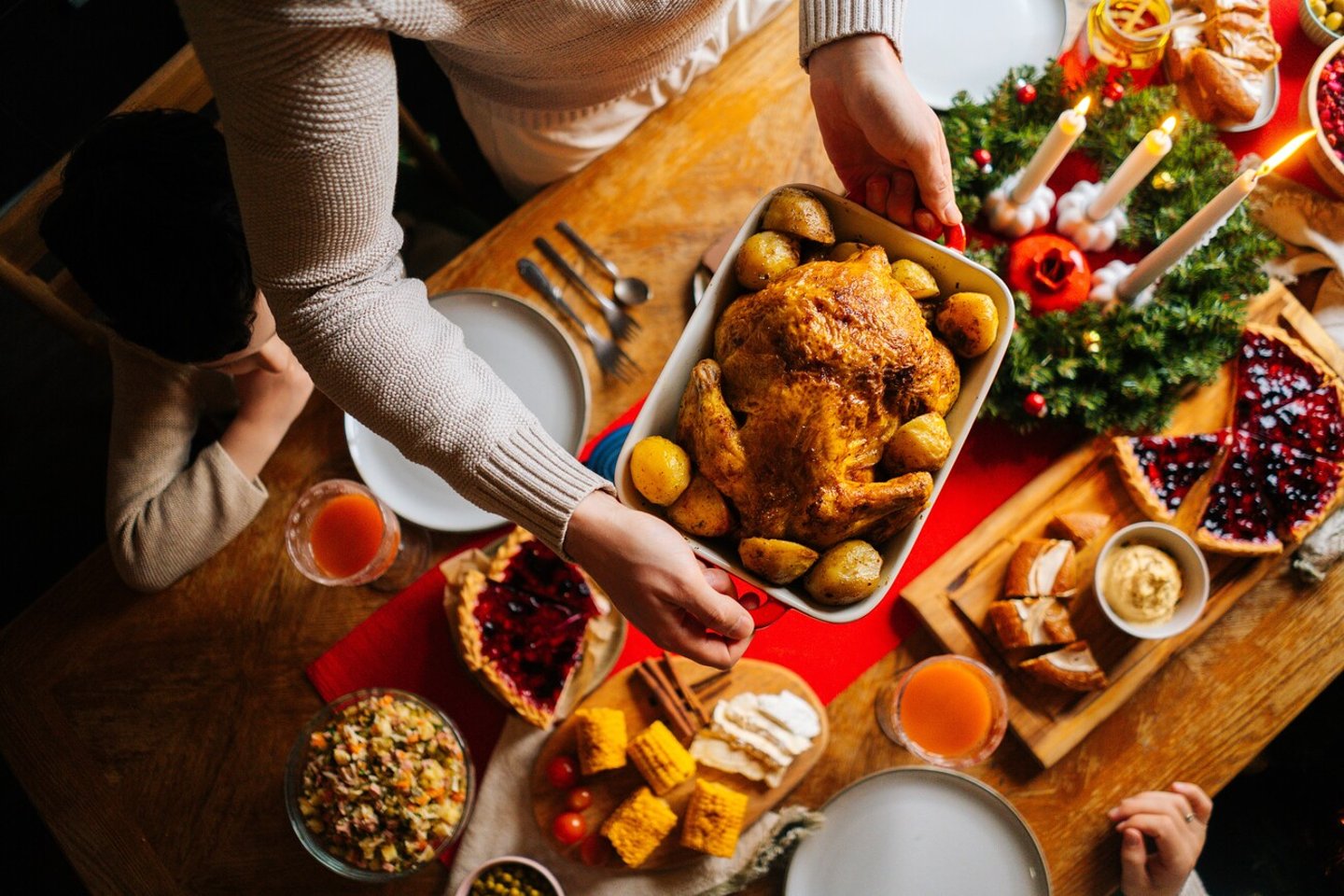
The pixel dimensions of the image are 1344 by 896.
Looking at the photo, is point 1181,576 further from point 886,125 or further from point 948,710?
point 886,125

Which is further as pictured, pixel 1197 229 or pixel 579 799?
pixel 579 799

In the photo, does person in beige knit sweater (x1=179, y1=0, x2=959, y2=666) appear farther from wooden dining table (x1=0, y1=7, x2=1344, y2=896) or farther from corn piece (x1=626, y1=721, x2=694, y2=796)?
wooden dining table (x1=0, y1=7, x2=1344, y2=896)

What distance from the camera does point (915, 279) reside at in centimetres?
121

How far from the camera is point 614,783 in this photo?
1.61m

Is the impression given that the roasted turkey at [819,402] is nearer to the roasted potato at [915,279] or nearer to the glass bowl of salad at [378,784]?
the roasted potato at [915,279]

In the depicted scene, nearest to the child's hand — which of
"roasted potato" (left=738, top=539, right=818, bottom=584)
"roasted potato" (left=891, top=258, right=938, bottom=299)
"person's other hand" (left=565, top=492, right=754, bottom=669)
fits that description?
"person's other hand" (left=565, top=492, right=754, bottom=669)

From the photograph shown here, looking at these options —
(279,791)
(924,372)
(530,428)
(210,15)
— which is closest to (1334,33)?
(924,372)

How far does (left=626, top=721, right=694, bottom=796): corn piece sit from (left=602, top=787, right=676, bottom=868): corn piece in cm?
3

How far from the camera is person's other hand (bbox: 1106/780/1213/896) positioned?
153 centimetres

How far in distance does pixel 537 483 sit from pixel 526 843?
0.81 m

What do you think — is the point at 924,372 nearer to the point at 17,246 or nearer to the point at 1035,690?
the point at 1035,690

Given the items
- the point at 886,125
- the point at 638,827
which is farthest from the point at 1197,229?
the point at 638,827

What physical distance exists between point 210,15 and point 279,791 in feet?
4.43

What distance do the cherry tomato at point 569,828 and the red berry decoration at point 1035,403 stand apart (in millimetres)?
1116
